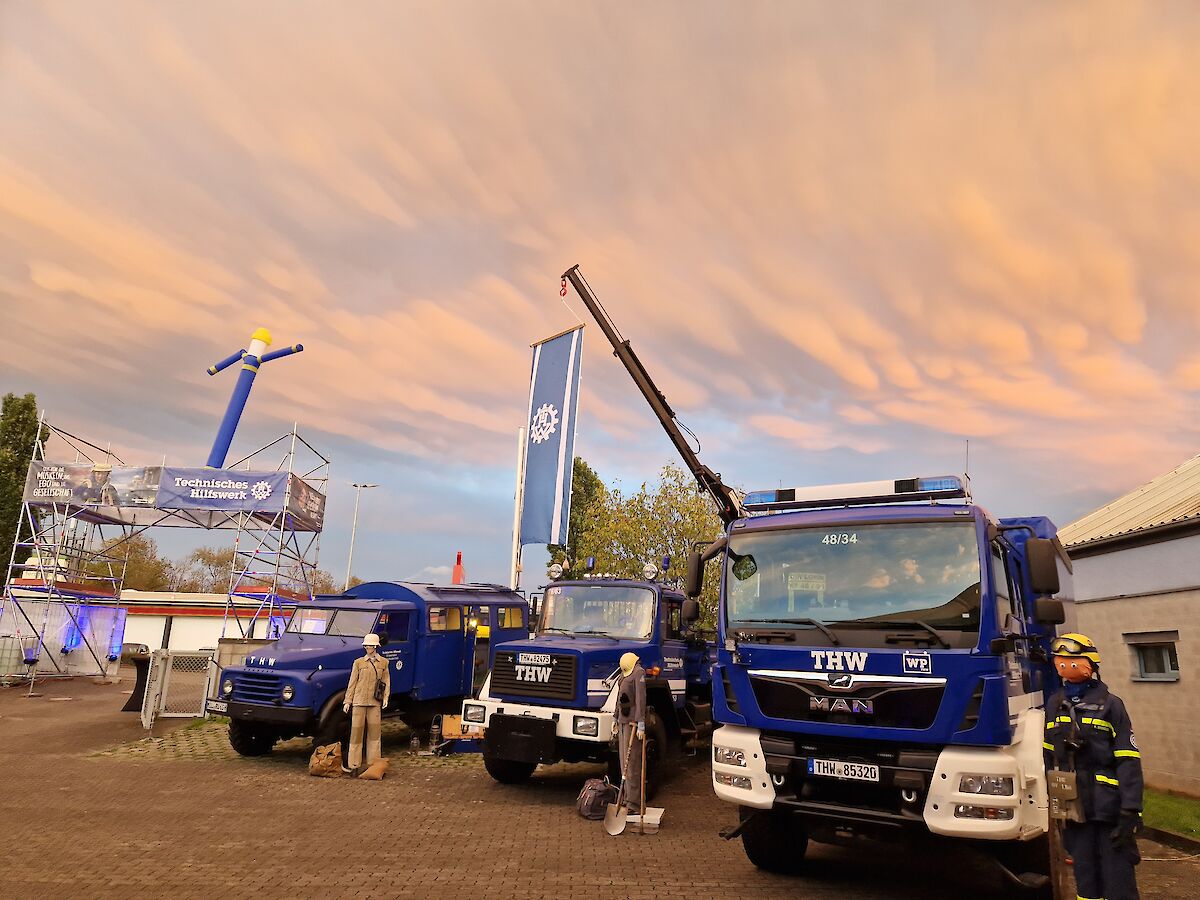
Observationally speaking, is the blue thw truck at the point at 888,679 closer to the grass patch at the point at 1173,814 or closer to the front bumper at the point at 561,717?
the front bumper at the point at 561,717

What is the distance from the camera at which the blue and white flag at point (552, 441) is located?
672 inches

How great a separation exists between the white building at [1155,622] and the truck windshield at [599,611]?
813 centimetres

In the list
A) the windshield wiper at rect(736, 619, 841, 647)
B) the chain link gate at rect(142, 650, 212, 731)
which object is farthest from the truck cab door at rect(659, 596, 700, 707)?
the chain link gate at rect(142, 650, 212, 731)

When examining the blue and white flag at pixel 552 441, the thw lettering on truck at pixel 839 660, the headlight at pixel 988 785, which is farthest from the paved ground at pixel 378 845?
the blue and white flag at pixel 552 441

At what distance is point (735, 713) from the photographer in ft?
21.2

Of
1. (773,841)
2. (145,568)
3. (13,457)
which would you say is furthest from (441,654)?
(145,568)

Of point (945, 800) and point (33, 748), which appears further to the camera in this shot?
point (33, 748)

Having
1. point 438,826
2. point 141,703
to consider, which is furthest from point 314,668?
point 141,703

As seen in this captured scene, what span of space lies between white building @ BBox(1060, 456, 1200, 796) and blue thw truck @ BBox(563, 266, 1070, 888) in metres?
6.60

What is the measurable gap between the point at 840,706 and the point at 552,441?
12114 mm

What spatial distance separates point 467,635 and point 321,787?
4.36 meters

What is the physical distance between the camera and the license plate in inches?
223

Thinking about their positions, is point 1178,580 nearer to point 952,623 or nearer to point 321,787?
point 952,623

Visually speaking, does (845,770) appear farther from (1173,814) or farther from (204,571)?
(204,571)
